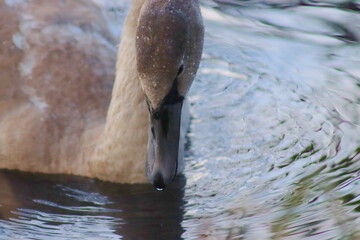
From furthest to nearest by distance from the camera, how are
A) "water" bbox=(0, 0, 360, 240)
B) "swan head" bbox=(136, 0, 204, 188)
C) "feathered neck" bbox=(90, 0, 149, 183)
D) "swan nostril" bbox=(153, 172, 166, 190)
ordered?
"feathered neck" bbox=(90, 0, 149, 183) → "swan nostril" bbox=(153, 172, 166, 190) → "water" bbox=(0, 0, 360, 240) → "swan head" bbox=(136, 0, 204, 188)

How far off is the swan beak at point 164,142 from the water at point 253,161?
0.22 m

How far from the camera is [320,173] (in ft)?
18.6

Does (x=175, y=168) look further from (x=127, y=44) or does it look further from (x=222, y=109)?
(x=222, y=109)

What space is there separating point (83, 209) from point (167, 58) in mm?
1145

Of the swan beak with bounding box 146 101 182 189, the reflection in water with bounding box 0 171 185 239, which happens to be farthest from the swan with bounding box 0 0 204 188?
the reflection in water with bounding box 0 171 185 239

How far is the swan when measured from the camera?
5242 mm

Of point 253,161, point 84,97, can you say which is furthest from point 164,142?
point 84,97

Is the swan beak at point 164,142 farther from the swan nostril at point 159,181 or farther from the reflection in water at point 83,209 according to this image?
the reflection in water at point 83,209

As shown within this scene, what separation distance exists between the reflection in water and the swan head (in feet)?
1.23

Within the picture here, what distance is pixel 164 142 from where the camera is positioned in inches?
211

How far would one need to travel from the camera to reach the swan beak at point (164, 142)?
5250 millimetres

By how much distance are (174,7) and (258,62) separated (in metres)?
2.48

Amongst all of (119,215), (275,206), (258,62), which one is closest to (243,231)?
(275,206)

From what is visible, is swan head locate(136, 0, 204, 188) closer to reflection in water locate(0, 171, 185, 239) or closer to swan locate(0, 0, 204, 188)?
swan locate(0, 0, 204, 188)
